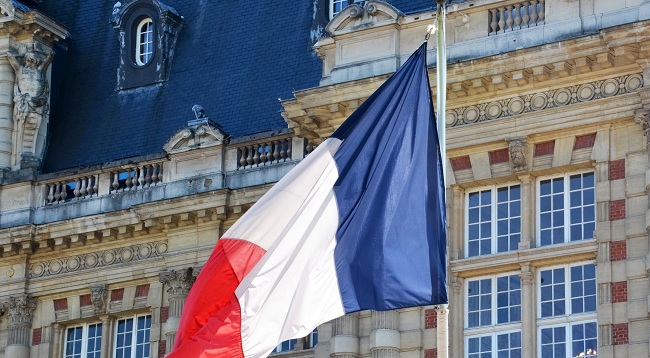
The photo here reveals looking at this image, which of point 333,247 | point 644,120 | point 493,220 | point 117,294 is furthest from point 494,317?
point 333,247

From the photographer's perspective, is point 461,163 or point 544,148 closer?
point 544,148

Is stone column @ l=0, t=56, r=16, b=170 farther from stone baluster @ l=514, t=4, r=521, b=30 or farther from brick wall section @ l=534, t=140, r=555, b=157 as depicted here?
brick wall section @ l=534, t=140, r=555, b=157

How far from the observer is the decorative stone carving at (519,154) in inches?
1281

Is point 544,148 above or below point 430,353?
above

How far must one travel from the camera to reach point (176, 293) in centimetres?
3666

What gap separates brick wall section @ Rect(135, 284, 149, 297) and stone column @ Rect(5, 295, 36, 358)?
2010 mm

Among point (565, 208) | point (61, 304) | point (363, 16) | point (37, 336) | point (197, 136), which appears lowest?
point (37, 336)

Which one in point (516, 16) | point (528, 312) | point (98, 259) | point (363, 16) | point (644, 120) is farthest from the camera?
point (98, 259)

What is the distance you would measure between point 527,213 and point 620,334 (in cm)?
258

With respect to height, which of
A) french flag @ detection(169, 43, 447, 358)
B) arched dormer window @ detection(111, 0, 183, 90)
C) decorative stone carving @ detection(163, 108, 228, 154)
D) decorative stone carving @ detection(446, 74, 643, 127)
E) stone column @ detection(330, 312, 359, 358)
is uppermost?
arched dormer window @ detection(111, 0, 183, 90)

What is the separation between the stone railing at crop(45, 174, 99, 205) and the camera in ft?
126

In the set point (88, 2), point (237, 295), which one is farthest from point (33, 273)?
point (237, 295)

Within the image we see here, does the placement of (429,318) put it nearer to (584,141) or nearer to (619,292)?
(619,292)

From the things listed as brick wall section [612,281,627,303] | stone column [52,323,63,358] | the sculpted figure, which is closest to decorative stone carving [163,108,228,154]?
the sculpted figure
